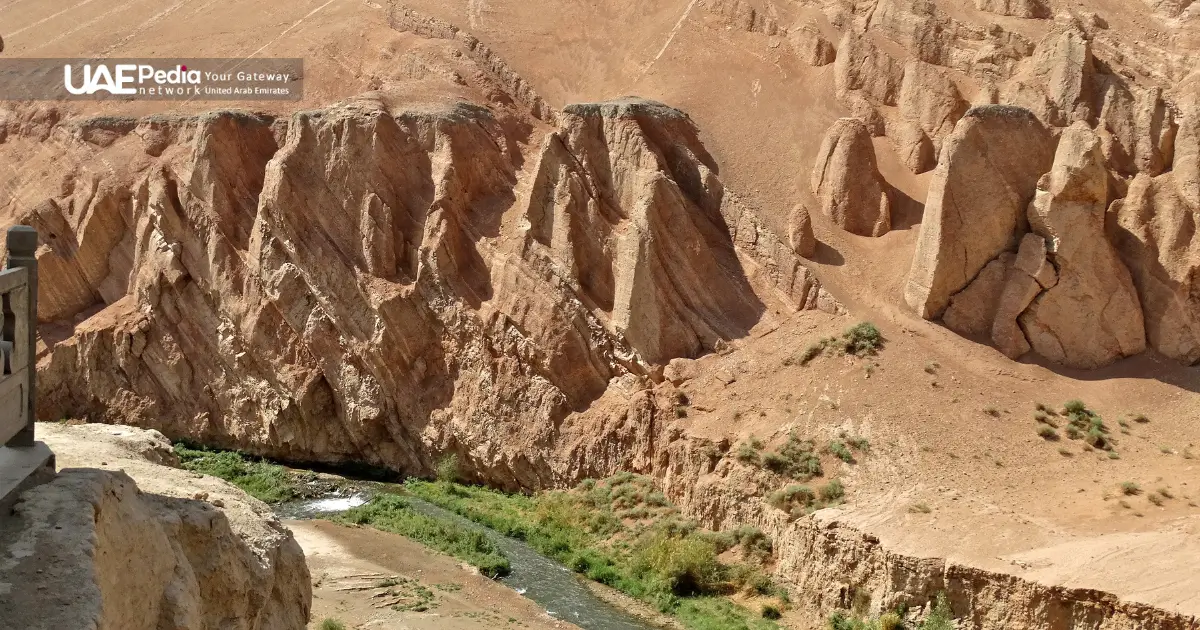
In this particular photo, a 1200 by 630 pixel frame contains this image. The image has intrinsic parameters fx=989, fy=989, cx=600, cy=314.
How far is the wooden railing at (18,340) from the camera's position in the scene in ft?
31.8

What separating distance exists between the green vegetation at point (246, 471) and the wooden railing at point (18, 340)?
638 inches

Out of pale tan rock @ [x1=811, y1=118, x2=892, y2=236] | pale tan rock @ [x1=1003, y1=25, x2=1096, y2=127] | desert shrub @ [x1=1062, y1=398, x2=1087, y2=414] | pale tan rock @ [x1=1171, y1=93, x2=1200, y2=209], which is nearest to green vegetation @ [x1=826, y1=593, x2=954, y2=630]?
desert shrub @ [x1=1062, y1=398, x2=1087, y2=414]

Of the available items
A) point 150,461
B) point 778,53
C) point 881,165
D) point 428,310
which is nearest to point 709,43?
point 778,53

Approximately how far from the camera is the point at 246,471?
1109 inches

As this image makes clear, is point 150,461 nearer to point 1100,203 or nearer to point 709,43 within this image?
point 1100,203

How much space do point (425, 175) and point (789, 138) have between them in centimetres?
1104

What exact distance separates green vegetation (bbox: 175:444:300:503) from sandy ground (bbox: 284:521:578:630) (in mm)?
3266

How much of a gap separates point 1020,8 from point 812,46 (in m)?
6.48

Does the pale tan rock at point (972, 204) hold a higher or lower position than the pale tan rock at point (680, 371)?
higher

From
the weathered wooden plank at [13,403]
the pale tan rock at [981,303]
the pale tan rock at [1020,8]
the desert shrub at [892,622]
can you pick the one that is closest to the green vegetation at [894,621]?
the desert shrub at [892,622]

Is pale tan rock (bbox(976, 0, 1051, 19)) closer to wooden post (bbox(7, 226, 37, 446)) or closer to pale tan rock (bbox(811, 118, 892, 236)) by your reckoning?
pale tan rock (bbox(811, 118, 892, 236))

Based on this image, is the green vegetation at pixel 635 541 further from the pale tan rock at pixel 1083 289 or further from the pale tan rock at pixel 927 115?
the pale tan rock at pixel 927 115

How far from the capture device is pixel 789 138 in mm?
29984

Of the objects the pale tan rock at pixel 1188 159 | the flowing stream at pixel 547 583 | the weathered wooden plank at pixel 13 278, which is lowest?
the flowing stream at pixel 547 583
